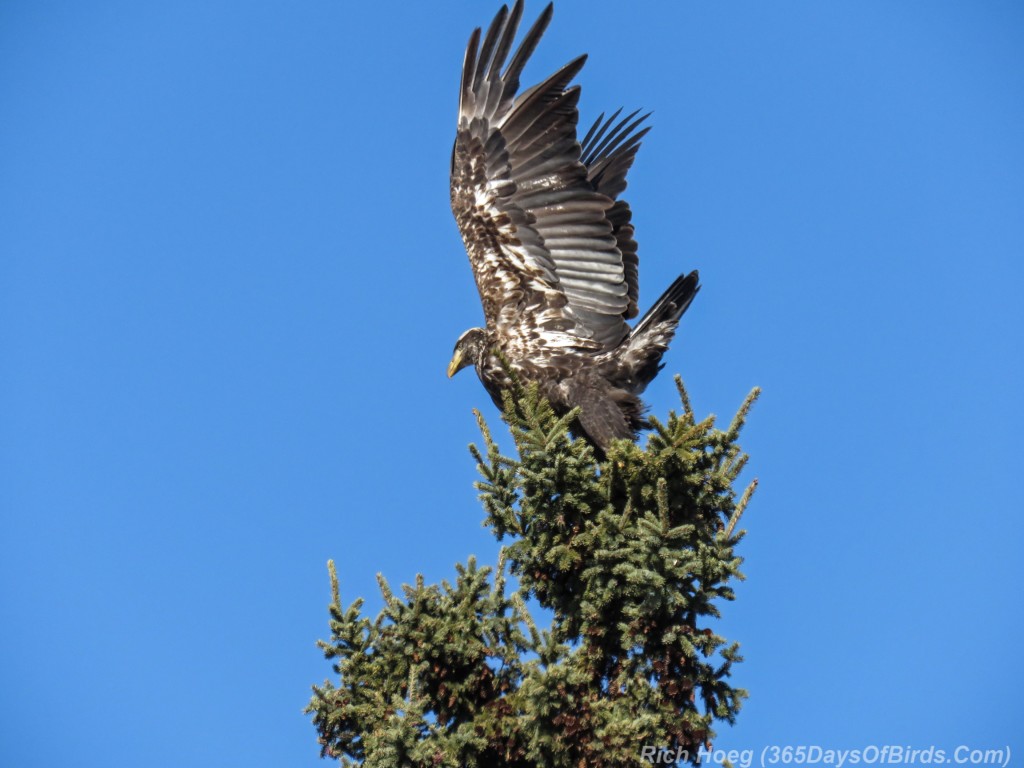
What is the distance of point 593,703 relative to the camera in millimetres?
5367

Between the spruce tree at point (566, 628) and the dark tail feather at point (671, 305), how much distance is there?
2.31 meters

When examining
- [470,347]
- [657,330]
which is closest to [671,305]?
[657,330]

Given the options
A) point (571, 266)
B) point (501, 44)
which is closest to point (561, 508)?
point (571, 266)

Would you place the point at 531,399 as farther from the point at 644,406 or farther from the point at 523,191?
the point at 523,191

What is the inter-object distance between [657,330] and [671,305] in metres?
0.21

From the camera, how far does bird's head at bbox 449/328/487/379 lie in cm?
827

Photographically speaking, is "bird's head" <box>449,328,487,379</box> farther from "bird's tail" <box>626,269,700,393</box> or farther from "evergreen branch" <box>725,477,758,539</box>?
"evergreen branch" <box>725,477,758,539</box>

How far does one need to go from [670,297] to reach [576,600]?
10.1ft

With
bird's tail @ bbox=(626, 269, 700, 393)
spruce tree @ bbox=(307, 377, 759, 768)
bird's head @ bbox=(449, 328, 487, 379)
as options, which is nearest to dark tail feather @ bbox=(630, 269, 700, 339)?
bird's tail @ bbox=(626, 269, 700, 393)

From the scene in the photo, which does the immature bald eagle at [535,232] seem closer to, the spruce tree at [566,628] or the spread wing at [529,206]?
the spread wing at [529,206]

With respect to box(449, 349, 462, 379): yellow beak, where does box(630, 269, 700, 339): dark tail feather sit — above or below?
above

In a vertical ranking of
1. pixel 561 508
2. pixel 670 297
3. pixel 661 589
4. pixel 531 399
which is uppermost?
pixel 670 297

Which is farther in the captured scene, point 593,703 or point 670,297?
point 670,297

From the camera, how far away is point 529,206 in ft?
27.6
